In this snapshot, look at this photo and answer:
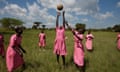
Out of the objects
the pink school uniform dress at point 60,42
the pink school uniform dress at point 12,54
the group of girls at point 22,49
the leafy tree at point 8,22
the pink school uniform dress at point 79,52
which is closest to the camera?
the pink school uniform dress at point 12,54

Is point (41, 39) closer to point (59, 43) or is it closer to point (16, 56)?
point (59, 43)

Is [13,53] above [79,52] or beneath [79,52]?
above

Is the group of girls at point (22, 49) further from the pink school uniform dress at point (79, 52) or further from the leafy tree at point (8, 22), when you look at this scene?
the leafy tree at point (8, 22)

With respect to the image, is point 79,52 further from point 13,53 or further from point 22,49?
point 13,53

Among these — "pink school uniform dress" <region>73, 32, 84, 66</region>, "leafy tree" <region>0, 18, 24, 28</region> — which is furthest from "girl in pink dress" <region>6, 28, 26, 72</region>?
"leafy tree" <region>0, 18, 24, 28</region>

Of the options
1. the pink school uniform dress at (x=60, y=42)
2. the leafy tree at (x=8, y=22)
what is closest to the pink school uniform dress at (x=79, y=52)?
the pink school uniform dress at (x=60, y=42)

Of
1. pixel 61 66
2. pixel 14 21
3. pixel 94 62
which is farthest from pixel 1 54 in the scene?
pixel 14 21

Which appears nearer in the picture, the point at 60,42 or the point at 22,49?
the point at 22,49

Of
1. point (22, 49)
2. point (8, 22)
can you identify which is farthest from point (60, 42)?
point (8, 22)

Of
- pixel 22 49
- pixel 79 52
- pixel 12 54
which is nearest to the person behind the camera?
pixel 12 54

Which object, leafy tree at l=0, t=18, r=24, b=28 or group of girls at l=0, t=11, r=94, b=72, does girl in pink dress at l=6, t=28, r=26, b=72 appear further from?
leafy tree at l=0, t=18, r=24, b=28

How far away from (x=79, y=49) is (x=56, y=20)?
6.00 feet

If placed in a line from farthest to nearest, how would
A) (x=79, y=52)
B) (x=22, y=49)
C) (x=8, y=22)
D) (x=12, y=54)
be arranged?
1. (x=8, y=22)
2. (x=79, y=52)
3. (x=22, y=49)
4. (x=12, y=54)

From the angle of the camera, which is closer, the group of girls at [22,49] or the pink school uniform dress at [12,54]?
the pink school uniform dress at [12,54]
